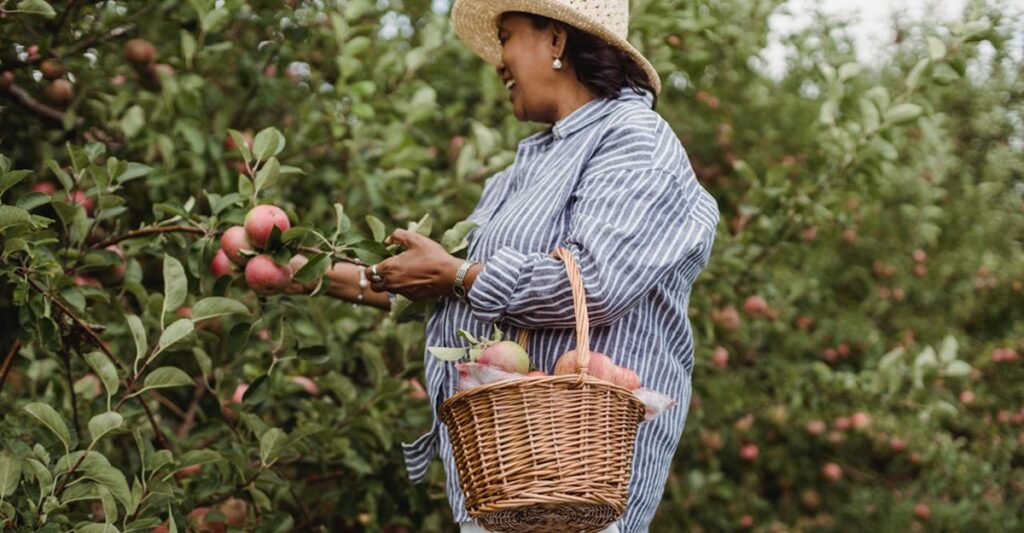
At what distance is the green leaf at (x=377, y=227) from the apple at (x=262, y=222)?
0.47ft

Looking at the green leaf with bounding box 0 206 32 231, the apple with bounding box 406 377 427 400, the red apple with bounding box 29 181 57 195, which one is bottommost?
the apple with bounding box 406 377 427 400

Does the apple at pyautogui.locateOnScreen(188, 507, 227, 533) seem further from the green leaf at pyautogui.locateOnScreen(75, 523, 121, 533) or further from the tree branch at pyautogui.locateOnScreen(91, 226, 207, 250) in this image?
the tree branch at pyautogui.locateOnScreen(91, 226, 207, 250)

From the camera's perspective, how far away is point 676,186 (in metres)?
1.86

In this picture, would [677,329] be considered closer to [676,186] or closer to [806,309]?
[676,186]

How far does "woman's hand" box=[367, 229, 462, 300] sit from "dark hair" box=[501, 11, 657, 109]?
44cm

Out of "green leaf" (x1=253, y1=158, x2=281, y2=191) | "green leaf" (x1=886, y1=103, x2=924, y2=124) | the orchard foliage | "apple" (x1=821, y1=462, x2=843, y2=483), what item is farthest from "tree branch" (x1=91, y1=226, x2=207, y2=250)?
"apple" (x1=821, y1=462, x2=843, y2=483)

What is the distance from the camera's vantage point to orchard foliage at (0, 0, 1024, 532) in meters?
2.13

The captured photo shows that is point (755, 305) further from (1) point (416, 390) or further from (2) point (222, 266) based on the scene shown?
(2) point (222, 266)

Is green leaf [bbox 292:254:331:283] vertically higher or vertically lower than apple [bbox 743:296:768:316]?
higher

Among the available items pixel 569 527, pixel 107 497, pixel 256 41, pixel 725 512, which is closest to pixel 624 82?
pixel 569 527

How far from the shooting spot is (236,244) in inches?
78.7

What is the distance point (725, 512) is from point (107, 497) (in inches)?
116

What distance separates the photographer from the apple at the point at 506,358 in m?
1.68

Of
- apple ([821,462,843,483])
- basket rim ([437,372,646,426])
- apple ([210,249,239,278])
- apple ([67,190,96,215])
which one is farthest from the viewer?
apple ([821,462,843,483])
